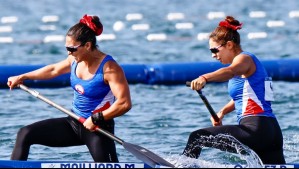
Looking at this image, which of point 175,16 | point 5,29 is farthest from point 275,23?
point 5,29

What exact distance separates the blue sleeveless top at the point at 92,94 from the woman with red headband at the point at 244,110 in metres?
→ 0.66

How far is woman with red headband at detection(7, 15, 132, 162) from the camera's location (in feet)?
23.8

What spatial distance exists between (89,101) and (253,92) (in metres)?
1.15

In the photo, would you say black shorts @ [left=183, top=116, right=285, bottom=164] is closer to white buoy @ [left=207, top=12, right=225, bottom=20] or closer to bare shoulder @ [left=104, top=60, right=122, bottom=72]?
bare shoulder @ [left=104, top=60, right=122, bottom=72]

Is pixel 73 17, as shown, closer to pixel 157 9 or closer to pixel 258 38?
pixel 157 9

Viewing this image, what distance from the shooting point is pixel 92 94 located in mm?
7363

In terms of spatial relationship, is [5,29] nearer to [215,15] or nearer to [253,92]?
[215,15]

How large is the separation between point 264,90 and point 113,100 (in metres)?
1.07

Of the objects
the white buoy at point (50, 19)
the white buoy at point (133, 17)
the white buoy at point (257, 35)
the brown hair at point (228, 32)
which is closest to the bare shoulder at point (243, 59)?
the brown hair at point (228, 32)

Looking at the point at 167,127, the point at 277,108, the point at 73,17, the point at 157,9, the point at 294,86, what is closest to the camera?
the point at 167,127

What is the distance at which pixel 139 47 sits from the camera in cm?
1798

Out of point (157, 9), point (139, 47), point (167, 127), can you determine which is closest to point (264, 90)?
point (167, 127)

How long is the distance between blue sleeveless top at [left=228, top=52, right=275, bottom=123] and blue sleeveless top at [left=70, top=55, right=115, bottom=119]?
0.89m

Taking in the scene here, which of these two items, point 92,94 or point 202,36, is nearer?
point 92,94
